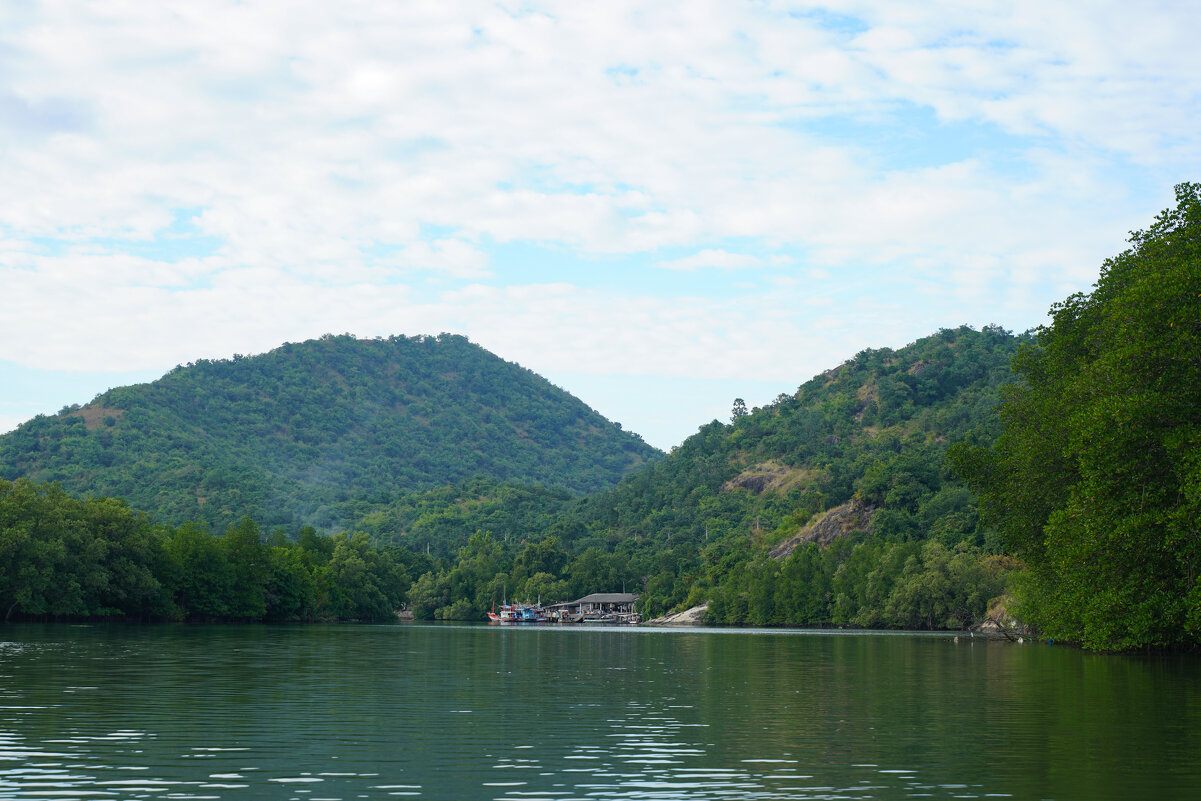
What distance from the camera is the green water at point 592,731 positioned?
19.4 meters

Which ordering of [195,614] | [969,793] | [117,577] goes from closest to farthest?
[969,793], [117,577], [195,614]

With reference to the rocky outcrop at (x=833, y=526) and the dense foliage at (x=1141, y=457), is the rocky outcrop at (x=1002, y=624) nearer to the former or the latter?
the dense foliage at (x=1141, y=457)

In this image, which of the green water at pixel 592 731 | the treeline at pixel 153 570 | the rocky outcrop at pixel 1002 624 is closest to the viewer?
the green water at pixel 592 731

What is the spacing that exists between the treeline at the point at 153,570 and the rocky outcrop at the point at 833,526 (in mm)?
68497

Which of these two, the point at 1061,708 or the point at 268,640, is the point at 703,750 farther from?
the point at 268,640

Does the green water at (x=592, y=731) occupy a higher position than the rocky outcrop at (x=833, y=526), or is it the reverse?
the rocky outcrop at (x=833, y=526)

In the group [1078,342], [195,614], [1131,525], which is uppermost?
[1078,342]

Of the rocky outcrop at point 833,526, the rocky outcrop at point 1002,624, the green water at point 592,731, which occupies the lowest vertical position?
the rocky outcrop at point 1002,624

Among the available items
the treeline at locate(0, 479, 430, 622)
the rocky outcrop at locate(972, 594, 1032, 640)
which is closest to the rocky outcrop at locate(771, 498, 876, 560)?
the rocky outcrop at locate(972, 594, 1032, 640)

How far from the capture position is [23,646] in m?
63.4

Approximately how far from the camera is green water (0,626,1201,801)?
63.7 feet

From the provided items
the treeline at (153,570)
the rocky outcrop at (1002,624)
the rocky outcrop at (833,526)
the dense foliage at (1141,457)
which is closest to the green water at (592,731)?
the dense foliage at (1141,457)

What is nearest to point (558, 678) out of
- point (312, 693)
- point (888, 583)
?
point (312, 693)

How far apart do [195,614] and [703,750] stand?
417ft
